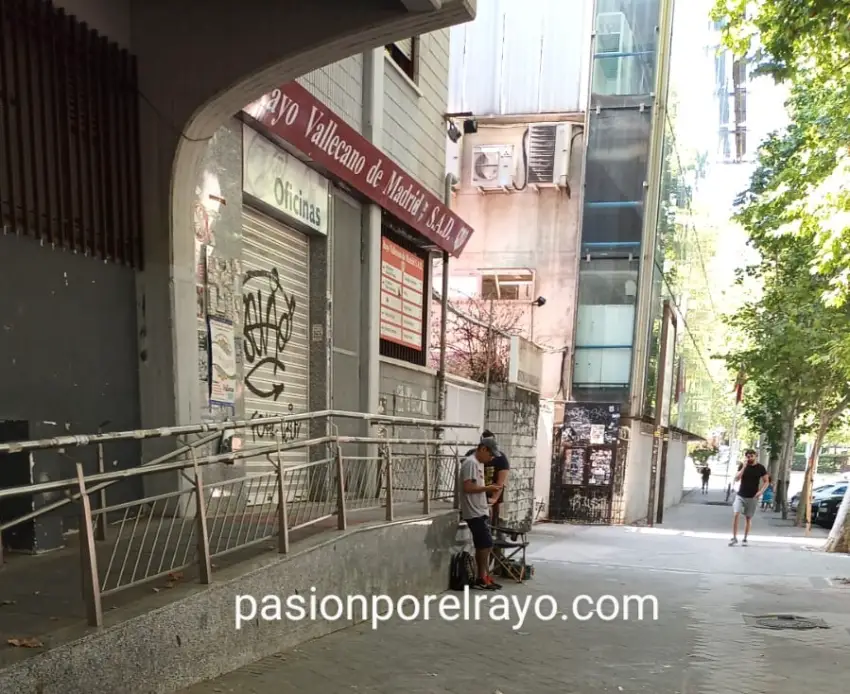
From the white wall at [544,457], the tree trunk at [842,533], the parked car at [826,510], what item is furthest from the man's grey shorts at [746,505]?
the parked car at [826,510]

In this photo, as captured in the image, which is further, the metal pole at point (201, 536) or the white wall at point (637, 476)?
the white wall at point (637, 476)

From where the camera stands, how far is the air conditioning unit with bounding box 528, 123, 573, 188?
1939 centimetres

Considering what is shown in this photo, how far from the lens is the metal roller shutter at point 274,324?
796 centimetres

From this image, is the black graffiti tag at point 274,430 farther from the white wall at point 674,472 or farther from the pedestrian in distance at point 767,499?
the pedestrian in distance at point 767,499

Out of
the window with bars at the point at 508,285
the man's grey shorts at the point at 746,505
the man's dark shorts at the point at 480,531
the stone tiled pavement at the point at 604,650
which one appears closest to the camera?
the stone tiled pavement at the point at 604,650

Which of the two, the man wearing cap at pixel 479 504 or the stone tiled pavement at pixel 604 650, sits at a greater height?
the man wearing cap at pixel 479 504

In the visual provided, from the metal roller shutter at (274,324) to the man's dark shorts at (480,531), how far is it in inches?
87.8

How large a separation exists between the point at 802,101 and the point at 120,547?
16.0 m

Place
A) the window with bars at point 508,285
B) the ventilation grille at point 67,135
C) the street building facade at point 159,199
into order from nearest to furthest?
the ventilation grille at point 67,135 < the street building facade at point 159,199 < the window with bars at point 508,285

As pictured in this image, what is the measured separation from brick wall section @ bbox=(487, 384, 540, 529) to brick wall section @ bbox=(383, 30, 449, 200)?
4.14 m

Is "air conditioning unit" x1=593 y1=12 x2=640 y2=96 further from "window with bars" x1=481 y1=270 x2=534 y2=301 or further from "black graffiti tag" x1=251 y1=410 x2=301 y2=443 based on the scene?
"black graffiti tag" x1=251 y1=410 x2=301 y2=443

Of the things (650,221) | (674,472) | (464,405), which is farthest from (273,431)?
(674,472)

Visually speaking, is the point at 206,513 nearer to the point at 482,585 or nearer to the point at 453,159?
the point at 482,585

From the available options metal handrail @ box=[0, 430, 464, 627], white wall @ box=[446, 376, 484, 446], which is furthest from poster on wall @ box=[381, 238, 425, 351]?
metal handrail @ box=[0, 430, 464, 627]
